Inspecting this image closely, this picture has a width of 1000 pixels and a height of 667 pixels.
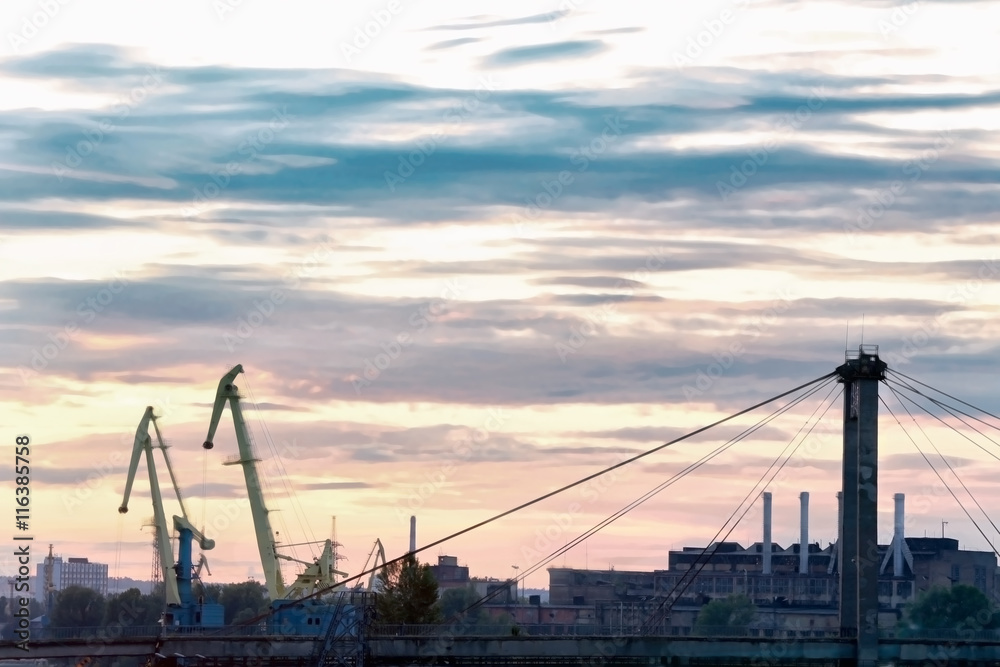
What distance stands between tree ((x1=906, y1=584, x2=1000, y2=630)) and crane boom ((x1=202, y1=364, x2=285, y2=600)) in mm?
74283

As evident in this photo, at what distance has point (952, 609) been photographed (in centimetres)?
17900

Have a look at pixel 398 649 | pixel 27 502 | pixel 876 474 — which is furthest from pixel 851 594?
pixel 27 502

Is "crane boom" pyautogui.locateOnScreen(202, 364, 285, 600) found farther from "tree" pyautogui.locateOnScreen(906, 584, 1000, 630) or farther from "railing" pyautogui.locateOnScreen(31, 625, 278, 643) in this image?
"tree" pyautogui.locateOnScreen(906, 584, 1000, 630)

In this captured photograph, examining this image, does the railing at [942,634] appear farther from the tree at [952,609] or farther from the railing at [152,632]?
the railing at [152,632]

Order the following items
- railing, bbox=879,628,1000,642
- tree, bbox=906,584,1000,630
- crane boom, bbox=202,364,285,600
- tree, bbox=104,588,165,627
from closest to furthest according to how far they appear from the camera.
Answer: railing, bbox=879,628,1000,642 < crane boom, bbox=202,364,285,600 < tree, bbox=906,584,1000,630 < tree, bbox=104,588,165,627

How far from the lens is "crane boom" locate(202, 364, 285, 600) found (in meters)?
132

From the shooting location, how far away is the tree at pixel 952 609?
17612 centimetres

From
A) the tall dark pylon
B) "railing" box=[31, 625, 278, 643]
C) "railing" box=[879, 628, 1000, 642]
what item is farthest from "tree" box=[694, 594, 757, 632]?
the tall dark pylon

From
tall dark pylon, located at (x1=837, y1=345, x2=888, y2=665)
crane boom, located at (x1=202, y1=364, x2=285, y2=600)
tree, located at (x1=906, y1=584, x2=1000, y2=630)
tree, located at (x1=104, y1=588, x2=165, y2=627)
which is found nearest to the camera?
tall dark pylon, located at (x1=837, y1=345, x2=888, y2=665)

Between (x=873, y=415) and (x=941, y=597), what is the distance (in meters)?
97.0

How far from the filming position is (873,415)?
9000 cm

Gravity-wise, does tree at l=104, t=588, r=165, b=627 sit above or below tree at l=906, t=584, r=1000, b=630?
below

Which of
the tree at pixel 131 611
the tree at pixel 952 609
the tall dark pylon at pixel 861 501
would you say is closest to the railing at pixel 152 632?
the tall dark pylon at pixel 861 501

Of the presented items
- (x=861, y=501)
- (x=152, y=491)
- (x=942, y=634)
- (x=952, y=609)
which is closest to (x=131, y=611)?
(x=152, y=491)
